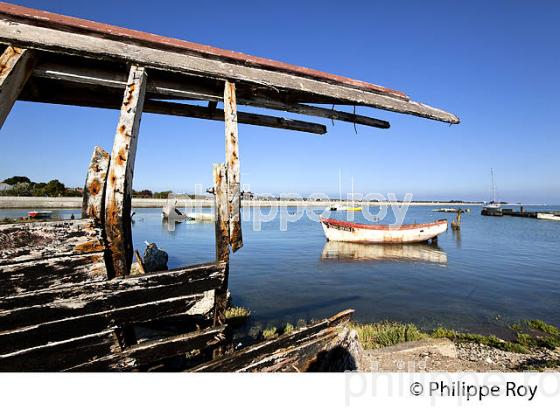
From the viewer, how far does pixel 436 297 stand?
40.6 ft

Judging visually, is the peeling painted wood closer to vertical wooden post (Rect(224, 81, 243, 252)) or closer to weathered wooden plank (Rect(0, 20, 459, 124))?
vertical wooden post (Rect(224, 81, 243, 252))

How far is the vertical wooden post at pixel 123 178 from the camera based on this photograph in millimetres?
2387

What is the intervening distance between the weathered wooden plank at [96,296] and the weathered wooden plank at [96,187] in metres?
0.54

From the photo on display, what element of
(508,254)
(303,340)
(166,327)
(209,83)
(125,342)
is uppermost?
(209,83)

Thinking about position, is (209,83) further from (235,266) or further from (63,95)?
(235,266)

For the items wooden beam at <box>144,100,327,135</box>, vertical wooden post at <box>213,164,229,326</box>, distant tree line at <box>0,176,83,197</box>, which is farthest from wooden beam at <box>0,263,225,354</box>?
distant tree line at <box>0,176,83,197</box>

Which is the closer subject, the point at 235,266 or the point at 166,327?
the point at 166,327

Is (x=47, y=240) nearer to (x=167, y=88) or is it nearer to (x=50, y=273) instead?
(x=50, y=273)

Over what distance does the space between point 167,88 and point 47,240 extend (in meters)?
2.09

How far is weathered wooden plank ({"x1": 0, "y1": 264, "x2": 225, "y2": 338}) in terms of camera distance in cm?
206

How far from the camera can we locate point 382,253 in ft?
76.1

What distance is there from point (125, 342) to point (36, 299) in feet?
2.47

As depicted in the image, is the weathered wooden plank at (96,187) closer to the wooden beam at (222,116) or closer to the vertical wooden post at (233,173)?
the vertical wooden post at (233,173)

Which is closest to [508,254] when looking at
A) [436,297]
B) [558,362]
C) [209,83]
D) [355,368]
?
[436,297]
